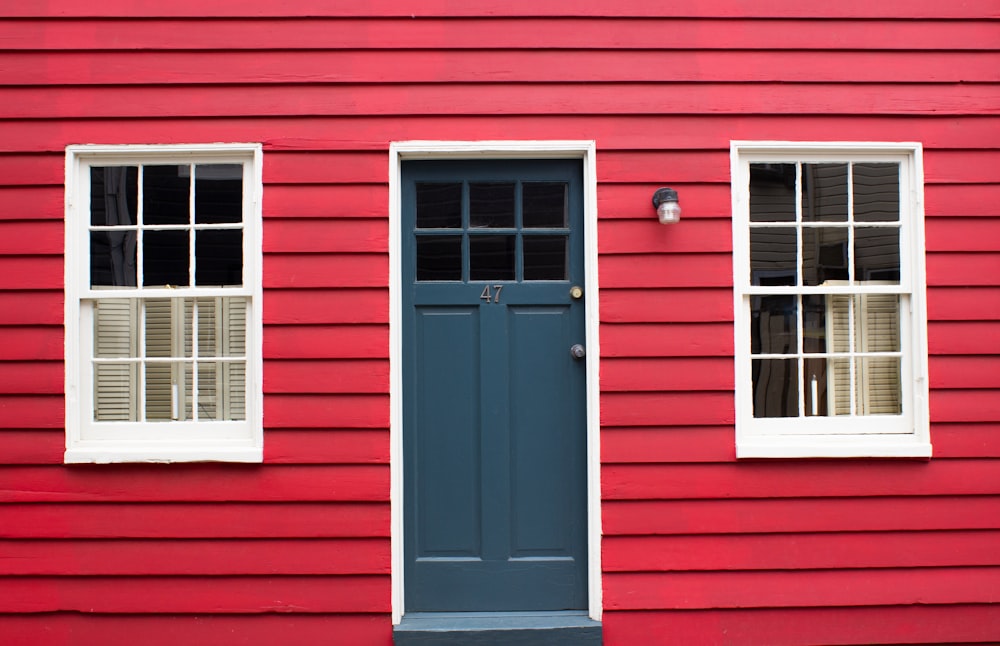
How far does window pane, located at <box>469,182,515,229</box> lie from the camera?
3.87 m

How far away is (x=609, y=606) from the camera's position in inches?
146

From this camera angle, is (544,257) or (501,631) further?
(544,257)

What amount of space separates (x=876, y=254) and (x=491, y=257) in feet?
6.12

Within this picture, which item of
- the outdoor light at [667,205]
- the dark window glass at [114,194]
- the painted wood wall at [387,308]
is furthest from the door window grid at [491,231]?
the dark window glass at [114,194]

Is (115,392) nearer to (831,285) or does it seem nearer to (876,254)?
(831,285)

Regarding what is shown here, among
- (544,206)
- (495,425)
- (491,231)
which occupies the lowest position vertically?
(495,425)

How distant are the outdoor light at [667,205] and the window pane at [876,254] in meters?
0.93

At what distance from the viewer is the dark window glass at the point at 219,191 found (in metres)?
3.81

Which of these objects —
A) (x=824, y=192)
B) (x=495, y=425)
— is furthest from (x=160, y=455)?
(x=824, y=192)

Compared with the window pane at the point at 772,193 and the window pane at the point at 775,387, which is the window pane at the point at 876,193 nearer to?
the window pane at the point at 772,193

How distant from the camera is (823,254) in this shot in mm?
3844

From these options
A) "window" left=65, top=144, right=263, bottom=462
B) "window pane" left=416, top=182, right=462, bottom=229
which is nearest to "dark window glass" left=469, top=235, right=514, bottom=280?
"window pane" left=416, top=182, right=462, bottom=229

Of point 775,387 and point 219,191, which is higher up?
point 219,191

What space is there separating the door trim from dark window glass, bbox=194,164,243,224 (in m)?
0.75
